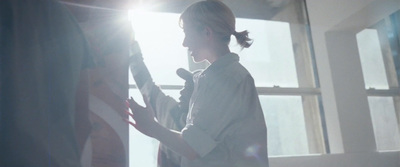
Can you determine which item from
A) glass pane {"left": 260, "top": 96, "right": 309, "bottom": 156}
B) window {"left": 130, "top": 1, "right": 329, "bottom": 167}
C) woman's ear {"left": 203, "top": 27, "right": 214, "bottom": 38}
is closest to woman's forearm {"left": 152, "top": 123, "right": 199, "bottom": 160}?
woman's ear {"left": 203, "top": 27, "right": 214, "bottom": 38}

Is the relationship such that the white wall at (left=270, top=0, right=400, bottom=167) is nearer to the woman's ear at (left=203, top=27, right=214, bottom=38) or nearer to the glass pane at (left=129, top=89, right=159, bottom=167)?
the glass pane at (left=129, top=89, right=159, bottom=167)

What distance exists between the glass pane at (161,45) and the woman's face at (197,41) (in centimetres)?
144

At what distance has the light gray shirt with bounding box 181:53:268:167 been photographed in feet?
2.92

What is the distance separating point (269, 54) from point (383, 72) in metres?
1.04

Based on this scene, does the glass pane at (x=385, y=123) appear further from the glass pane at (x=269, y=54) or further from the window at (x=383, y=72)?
the glass pane at (x=269, y=54)

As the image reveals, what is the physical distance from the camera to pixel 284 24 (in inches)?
120

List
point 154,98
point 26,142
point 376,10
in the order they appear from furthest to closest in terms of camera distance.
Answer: point 376,10, point 154,98, point 26,142

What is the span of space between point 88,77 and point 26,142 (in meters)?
0.16

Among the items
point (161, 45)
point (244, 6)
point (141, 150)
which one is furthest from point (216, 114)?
point (244, 6)

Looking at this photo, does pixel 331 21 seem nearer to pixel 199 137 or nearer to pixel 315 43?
pixel 315 43

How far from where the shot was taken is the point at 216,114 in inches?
35.5

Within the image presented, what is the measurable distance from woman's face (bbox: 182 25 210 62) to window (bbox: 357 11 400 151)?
235cm

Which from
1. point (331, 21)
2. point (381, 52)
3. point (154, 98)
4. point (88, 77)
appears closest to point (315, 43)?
point (331, 21)

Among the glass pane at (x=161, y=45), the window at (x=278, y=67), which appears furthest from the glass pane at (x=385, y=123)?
the glass pane at (x=161, y=45)
